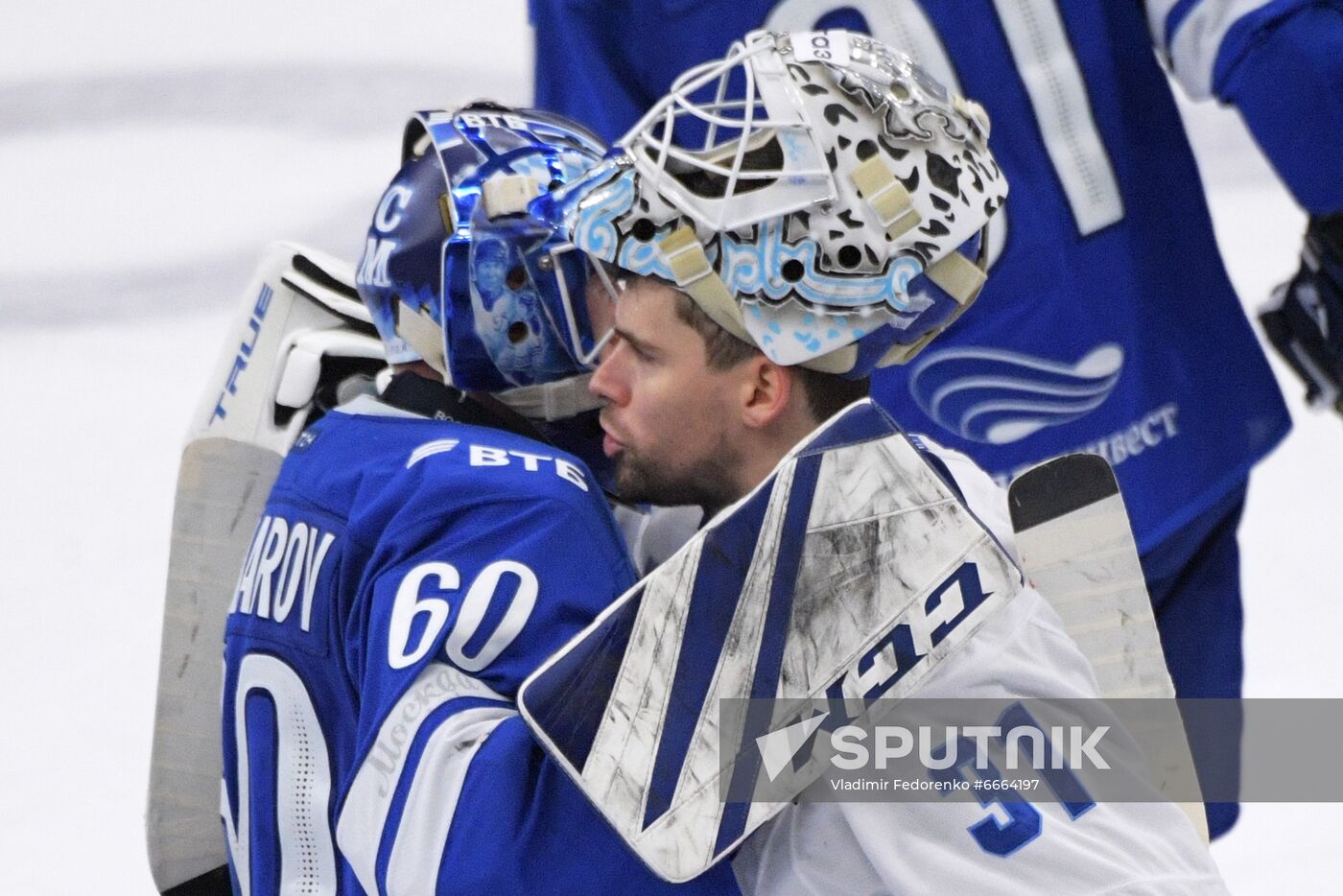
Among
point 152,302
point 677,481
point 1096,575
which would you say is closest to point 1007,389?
point 1096,575

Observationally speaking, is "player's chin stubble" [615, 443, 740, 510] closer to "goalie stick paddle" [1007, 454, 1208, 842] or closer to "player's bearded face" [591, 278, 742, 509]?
"player's bearded face" [591, 278, 742, 509]

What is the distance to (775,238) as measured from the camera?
1224mm

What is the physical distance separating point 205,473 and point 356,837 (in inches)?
23.1

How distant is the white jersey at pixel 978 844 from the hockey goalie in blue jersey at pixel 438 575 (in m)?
0.06

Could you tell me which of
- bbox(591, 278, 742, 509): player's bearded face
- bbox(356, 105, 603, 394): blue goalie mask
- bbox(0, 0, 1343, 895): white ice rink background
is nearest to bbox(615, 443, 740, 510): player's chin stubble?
bbox(591, 278, 742, 509): player's bearded face

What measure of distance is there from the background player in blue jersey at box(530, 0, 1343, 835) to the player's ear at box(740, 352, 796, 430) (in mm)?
790

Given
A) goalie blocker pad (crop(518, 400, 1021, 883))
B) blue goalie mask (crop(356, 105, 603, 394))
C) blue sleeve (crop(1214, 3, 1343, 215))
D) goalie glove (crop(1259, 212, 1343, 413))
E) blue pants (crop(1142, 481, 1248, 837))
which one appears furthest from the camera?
blue pants (crop(1142, 481, 1248, 837))

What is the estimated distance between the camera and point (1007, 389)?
Result: 2.08m

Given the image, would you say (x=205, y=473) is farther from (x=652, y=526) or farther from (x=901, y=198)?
(x=901, y=198)

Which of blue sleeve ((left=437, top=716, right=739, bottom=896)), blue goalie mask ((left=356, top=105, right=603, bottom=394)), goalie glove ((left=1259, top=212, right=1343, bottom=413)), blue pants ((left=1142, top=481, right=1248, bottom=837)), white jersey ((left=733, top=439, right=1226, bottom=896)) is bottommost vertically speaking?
blue pants ((left=1142, top=481, right=1248, bottom=837))

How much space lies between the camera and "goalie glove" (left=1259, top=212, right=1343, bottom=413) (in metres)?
1.98

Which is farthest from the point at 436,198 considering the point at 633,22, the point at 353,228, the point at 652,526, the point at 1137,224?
the point at 353,228

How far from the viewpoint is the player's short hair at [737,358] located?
128 centimetres

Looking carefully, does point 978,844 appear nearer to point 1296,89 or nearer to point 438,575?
point 438,575
